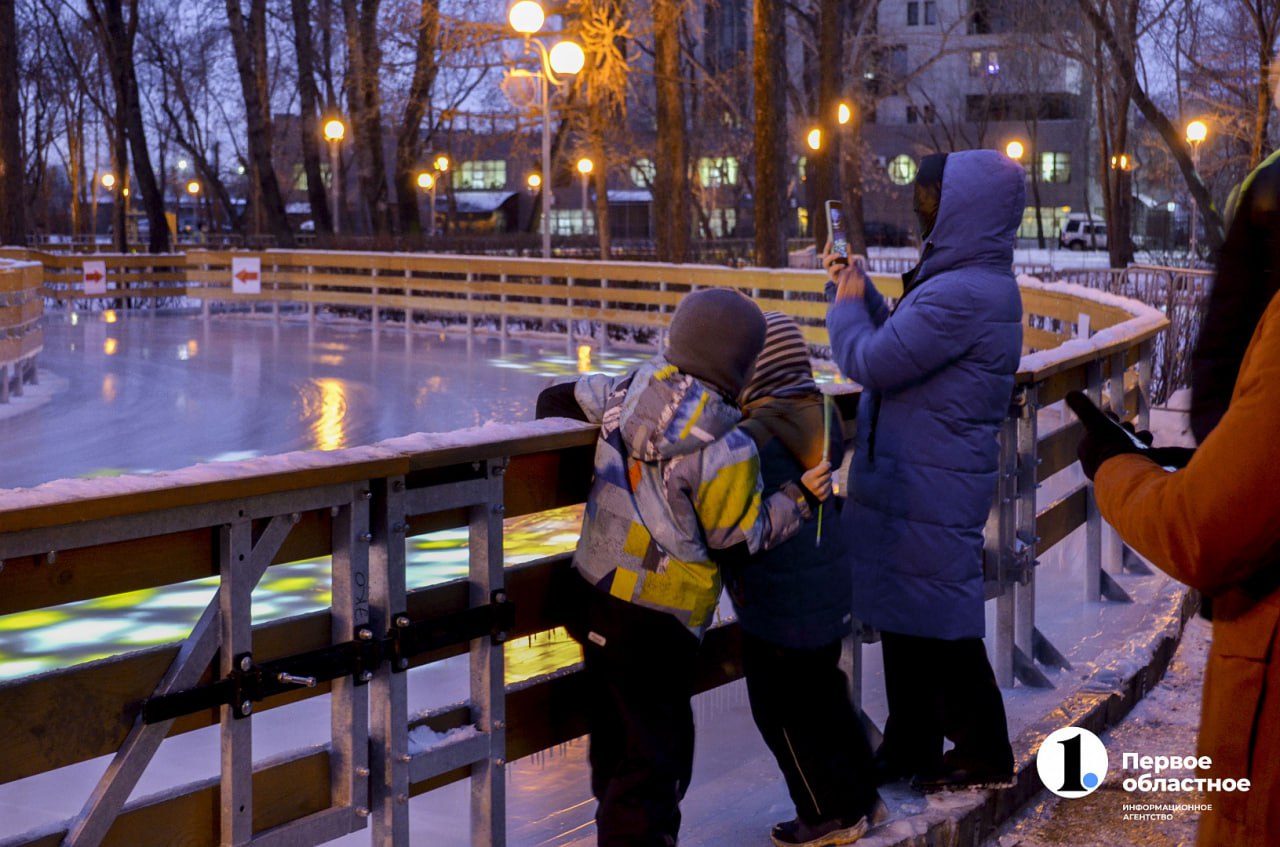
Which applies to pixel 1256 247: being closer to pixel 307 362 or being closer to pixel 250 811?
pixel 250 811

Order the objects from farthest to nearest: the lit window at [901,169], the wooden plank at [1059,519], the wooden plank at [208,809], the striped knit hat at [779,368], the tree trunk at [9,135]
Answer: the lit window at [901,169] → the tree trunk at [9,135] → the wooden plank at [1059,519] → the striped knit hat at [779,368] → the wooden plank at [208,809]

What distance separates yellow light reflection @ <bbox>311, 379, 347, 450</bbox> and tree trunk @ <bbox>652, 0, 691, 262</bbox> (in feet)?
33.0

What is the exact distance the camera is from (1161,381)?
13773 millimetres

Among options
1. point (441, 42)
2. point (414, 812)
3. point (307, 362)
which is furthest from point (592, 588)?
point (441, 42)

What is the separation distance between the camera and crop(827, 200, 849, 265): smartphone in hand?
14.1 ft

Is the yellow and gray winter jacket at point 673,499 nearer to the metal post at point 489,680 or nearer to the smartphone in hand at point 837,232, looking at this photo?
the metal post at point 489,680

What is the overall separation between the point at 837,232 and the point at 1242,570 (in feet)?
7.93

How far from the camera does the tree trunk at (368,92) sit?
31.6 m

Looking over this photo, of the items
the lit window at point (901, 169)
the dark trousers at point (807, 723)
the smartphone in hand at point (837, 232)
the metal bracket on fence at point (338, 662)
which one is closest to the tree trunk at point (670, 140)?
the smartphone in hand at point (837, 232)

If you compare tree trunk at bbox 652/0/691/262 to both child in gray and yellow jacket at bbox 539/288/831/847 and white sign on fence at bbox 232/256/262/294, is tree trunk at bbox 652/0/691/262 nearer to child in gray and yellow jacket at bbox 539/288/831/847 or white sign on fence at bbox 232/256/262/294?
white sign on fence at bbox 232/256/262/294

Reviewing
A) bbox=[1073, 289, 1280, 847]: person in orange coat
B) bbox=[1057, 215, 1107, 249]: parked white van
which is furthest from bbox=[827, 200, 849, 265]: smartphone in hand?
bbox=[1057, 215, 1107, 249]: parked white van

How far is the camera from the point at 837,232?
444cm

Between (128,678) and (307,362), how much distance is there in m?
16.3

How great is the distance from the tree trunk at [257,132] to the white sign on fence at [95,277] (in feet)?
27.6
